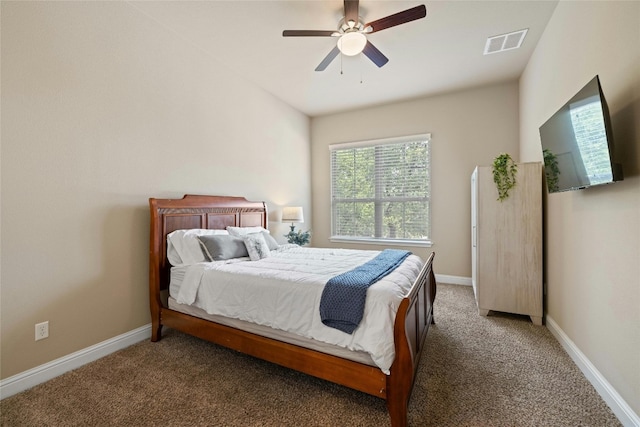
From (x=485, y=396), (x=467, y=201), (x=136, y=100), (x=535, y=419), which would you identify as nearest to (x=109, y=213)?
(x=136, y=100)

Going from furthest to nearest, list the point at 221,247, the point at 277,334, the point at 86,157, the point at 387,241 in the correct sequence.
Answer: the point at 387,241 → the point at 221,247 → the point at 86,157 → the point at 277,334

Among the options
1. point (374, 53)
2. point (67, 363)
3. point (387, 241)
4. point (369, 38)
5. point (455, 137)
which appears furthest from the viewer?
point (387, 241)

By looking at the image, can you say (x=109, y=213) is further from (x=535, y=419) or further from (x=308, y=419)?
(x=535, y=419)

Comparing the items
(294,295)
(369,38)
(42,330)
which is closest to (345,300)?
(294,295)

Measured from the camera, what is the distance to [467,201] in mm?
4254

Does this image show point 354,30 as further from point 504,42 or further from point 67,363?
point 67,363

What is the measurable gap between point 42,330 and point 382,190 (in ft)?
14.3

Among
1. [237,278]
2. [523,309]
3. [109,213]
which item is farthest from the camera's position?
[523,309]

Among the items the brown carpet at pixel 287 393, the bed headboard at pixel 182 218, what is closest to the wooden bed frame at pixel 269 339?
the bed headboard at pixel 182 218

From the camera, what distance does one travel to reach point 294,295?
1898mm

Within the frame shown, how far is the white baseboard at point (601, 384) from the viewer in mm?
1506

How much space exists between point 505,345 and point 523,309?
694 mm

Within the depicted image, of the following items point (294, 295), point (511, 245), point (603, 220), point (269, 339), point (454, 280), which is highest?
point (603, 220)

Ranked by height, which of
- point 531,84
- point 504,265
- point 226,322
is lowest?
point 226,322
